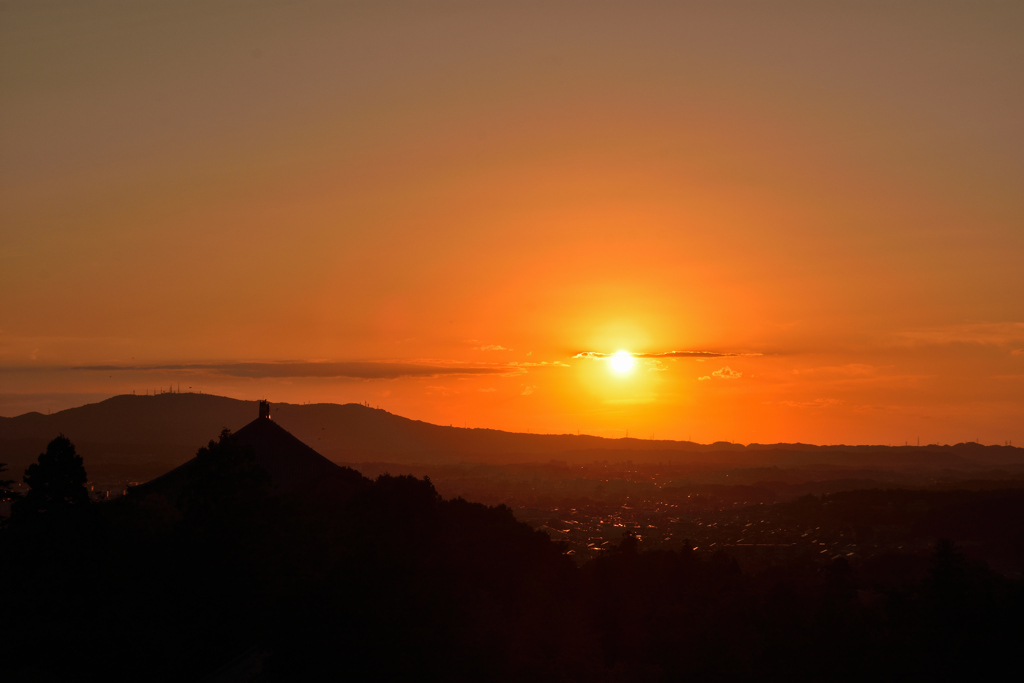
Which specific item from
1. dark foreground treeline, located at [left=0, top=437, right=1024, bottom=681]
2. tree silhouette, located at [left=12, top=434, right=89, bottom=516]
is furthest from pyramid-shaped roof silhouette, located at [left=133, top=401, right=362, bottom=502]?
tree silhouette, located at [left=12, top=434, right=89, bottom=516]

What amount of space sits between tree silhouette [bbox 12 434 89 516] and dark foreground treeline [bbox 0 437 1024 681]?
0.08 meters

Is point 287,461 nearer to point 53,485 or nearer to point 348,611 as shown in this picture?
point 53,485

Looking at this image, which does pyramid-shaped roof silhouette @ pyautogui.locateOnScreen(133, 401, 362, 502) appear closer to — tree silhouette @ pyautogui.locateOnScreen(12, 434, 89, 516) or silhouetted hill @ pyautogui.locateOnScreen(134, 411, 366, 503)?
silhouetted hill @ pyautogui.locateOnScreen(134, 411, 366, 503)

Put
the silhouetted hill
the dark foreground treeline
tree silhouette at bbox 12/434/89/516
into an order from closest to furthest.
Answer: the dark foreground treeline → tree silhouette at bbox 12/434/89/516 → the silhouetted hill

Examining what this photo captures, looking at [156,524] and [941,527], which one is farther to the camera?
[941,527]

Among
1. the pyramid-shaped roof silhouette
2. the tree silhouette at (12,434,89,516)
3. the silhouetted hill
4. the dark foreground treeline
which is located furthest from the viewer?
the pyramid-shaped roof silhouette

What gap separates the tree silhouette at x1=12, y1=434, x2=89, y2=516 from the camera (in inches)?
1430

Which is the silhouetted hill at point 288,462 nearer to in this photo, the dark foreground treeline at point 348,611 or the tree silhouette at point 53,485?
the dark foreground treeline at point 348,611

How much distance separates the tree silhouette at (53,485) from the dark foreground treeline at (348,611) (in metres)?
0.08

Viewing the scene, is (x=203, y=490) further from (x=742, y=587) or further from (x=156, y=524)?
(x=742, y=587)

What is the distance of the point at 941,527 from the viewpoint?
12325 centimetres

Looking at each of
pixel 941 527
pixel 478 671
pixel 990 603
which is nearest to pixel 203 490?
pixel 478 671

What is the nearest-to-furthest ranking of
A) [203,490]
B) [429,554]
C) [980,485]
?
[203,490] < [429,554] < [980,485]

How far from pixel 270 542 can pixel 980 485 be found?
192m
